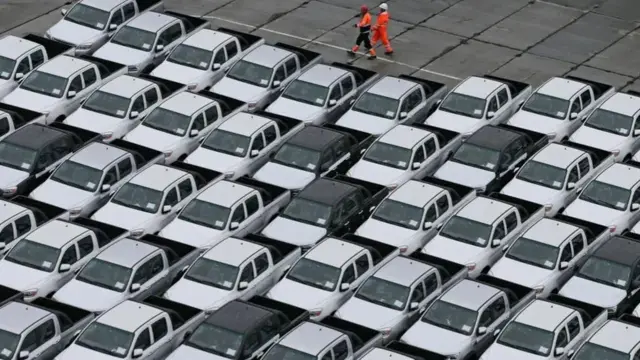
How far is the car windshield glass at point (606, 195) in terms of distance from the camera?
3697cm

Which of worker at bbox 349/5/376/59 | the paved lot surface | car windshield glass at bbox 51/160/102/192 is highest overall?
car windshield glass at bbox 51/160/102/192

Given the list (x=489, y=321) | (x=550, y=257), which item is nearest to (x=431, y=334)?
(x=489, y=321)

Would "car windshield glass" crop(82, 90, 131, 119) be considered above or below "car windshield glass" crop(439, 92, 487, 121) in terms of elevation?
above

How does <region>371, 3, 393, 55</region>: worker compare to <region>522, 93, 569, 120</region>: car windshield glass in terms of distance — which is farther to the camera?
<region>371, 3, 393, 55</region>: worker

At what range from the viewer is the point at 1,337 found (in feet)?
104

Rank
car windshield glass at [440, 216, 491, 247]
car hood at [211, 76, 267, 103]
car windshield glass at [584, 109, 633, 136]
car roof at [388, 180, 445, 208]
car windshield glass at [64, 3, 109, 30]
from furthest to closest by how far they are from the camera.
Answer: car windshield glass at [64, 3, 109, 30] < car hood at [211, 76, 267, 103] < car windshield glass at [584, 109, 633, 136] < car roof at [388, 180, 445, 208] < car windshield glass at [440, 216, 491, 247]

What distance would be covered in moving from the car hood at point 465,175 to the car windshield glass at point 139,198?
595 cm

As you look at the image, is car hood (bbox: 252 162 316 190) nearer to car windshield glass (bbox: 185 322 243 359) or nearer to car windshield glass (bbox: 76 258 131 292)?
car windshield glass (bbox: 76 258 131 292)

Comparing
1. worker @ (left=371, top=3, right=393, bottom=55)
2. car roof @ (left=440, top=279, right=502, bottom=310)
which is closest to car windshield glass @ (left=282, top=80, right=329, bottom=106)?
worker @ (left=371, top=3, right=393, bottom=55)

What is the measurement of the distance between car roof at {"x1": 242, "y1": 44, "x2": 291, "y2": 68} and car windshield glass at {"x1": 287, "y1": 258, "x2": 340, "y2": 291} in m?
9.12

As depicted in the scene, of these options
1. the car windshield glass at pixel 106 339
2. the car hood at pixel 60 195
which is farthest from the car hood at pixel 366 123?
the car windshield glass at pixel 106 339

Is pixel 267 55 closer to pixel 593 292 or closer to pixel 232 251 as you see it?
pixel 232 251

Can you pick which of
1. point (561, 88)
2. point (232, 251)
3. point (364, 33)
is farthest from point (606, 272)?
point (364, 33)

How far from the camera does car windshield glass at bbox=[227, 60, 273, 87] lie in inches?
1657
